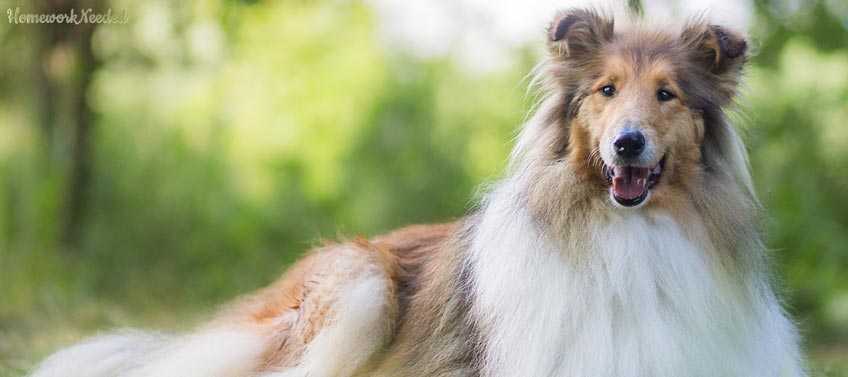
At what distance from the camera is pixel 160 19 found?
10820 millimetres

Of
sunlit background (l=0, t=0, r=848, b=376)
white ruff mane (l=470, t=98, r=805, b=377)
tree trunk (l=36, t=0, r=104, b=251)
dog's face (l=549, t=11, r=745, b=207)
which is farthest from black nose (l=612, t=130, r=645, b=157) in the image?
tree trunk (l=36, t=0, r=104, b=251)

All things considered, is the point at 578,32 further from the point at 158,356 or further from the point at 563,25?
the point at 158,356

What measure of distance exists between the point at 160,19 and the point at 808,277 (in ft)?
24.0

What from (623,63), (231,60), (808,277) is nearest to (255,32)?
(231,60)

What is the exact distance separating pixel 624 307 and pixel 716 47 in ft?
4.01

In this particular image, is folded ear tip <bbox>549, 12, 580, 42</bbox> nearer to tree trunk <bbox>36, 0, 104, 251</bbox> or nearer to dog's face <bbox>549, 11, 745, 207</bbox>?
dog's face <bbox>549, 11, 745, 207</bbox>

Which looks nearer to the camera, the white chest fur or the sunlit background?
the white chest fur

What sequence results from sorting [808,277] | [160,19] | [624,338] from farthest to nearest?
[160,19], [808,277], [624,338]

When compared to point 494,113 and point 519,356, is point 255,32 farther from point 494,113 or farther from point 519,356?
point 519,356

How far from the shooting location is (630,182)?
397cm

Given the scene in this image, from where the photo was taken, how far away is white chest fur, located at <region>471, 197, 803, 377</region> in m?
3.90

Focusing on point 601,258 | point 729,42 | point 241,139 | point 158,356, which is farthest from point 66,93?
point 729,42

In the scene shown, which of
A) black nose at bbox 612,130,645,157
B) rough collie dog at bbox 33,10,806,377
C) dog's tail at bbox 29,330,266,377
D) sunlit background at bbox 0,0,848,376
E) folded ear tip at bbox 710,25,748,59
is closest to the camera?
black nose at bbox 612,130,645,157

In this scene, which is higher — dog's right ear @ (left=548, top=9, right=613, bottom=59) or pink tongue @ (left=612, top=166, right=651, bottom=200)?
dog's right ear @ (left=548, top=9, right=613, bottom=59)
